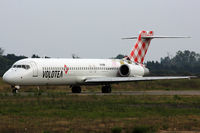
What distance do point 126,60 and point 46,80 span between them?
1164 cm

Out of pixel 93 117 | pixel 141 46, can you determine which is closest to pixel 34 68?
pixel 141 46

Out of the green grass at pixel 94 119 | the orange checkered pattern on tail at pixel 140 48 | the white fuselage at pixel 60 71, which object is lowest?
the green grass at pixel 94 119

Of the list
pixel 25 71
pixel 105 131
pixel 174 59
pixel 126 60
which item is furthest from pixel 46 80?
pixel 174 59

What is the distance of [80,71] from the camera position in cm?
4209

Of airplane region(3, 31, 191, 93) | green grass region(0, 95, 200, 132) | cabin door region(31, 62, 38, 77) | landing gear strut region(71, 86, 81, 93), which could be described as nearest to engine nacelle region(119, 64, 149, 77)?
airplane region(3, 31, 191, 93)

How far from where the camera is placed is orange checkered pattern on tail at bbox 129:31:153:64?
49.1 metres

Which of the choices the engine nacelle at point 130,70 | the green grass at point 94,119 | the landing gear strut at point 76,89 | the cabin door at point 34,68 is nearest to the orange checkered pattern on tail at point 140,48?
the engine nacelle at point 130,70

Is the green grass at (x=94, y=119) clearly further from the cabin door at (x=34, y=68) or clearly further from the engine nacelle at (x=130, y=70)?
the engine nacelle at (x=130, y=70)

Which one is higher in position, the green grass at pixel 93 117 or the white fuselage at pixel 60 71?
the white fuselage at pixel 60 71

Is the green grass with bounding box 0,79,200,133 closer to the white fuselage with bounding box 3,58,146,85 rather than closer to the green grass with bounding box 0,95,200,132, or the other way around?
the green grass with bounding box 0,95,200,132

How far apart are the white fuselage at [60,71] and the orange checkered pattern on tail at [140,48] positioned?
7.03ft

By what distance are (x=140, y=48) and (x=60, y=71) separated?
40.8 ft

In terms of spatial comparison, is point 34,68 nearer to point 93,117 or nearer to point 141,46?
point 141,46

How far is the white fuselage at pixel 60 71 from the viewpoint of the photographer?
3707 centimetres
